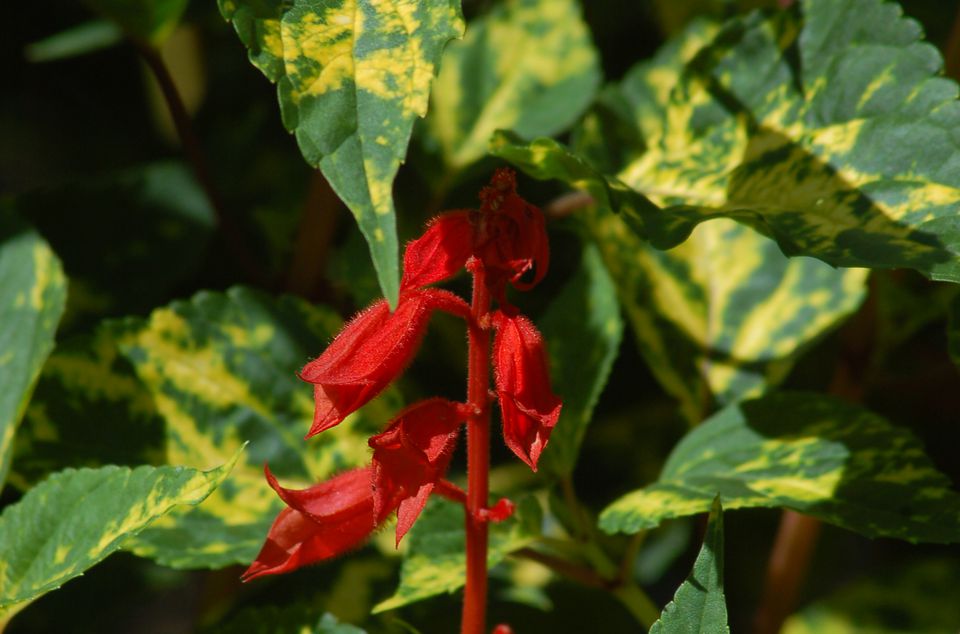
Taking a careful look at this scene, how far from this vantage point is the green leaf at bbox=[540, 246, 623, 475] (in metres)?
0.96

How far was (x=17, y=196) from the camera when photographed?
1236 mm

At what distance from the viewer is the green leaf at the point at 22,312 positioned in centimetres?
87

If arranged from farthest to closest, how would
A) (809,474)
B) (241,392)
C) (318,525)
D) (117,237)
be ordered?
1. (117,237)
2. (241,392)
3. (809,474)
4. (318,525)

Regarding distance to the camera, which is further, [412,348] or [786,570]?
[786,570]

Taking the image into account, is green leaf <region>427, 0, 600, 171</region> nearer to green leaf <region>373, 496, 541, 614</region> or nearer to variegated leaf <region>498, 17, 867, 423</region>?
variegated leaf <region>498, 17, 867, 423</region>

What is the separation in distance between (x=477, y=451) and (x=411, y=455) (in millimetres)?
55

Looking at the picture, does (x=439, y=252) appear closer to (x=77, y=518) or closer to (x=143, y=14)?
(x=77, y=518)

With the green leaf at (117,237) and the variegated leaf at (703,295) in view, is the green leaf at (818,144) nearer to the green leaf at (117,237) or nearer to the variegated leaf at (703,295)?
the variegated leaf at (703,295)

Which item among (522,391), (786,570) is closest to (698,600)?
(522,391)

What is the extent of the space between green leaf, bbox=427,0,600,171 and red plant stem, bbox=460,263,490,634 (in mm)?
572

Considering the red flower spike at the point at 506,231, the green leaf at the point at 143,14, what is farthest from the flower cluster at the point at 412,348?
the green leaf at the point at 143,14

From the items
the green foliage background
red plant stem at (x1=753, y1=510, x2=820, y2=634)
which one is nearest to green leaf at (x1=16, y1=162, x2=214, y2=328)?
the green foliage background

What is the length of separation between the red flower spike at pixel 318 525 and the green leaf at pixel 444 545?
107 millimetres

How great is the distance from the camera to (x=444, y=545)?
0.89 meters
